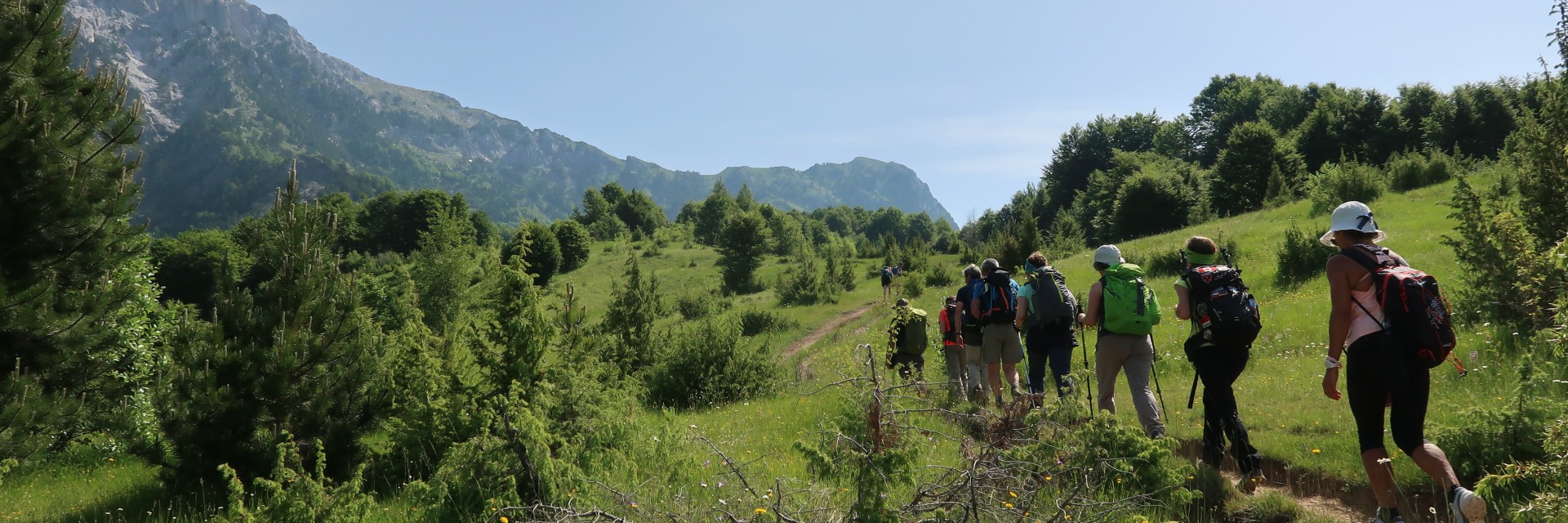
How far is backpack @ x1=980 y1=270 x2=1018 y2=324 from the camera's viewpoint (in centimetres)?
835

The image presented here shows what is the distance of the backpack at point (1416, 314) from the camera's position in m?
4.01

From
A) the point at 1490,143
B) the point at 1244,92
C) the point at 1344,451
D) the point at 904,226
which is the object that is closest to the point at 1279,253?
the point at 1344,451

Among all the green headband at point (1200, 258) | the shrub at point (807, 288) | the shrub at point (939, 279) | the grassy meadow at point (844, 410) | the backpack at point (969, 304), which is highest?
the green headband at point (1200, 258)

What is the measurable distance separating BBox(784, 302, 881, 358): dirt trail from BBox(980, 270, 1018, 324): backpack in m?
14.4

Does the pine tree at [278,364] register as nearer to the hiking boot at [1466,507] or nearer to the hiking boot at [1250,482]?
the hiking boot at [1250,482]

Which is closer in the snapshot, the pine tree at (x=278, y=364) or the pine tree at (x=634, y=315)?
the pine tree at (x=278, y=364)

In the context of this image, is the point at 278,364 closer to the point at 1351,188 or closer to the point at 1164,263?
the point at 1164,263

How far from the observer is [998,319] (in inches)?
330

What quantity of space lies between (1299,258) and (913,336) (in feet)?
39.1

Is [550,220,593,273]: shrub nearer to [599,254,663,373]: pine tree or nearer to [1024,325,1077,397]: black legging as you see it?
[599,254,663,373]: pine tree

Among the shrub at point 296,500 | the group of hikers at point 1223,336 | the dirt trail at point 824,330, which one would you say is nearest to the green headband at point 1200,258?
the group of hikers at point 1223,336

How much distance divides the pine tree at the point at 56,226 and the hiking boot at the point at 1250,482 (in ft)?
33.9

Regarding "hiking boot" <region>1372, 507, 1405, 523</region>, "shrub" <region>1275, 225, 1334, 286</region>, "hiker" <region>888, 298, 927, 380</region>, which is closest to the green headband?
"hiking boot" <region>1372, 507, 1405, 523</region>

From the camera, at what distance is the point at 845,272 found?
128ft
